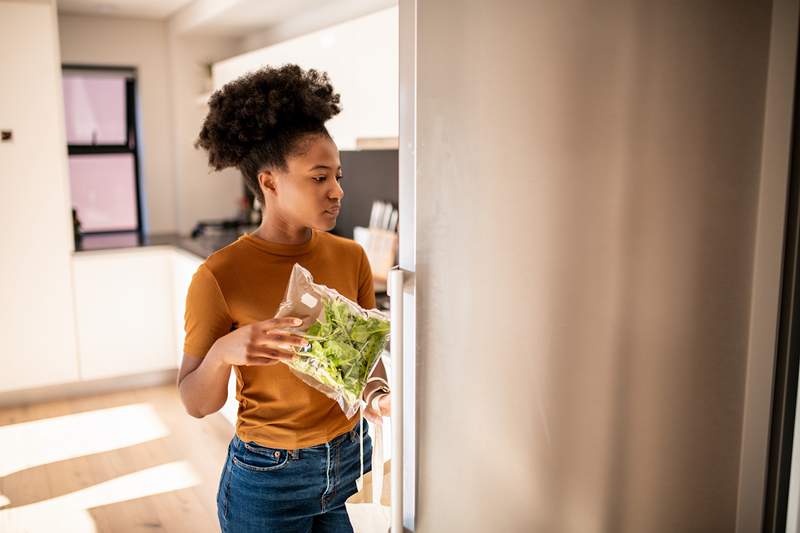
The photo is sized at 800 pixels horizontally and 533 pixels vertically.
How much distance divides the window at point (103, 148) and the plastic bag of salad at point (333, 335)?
13.3 feet

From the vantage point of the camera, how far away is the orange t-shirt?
1192 mm

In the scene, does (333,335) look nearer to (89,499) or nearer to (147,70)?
(89,499)

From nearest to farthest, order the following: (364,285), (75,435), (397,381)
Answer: (397,381) < (364,285) < (75,435)

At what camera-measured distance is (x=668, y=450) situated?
102 centimetres

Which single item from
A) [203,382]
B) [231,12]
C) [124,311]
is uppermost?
[231,12]

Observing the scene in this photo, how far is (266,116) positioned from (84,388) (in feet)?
11.2

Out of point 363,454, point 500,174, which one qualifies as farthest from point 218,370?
point 500,174

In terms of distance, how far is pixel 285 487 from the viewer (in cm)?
123

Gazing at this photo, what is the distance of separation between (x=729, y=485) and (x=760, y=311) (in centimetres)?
28

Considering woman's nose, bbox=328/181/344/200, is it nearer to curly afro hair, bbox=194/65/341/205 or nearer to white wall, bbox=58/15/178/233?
curly afro hair, bbox=194/65/341/205

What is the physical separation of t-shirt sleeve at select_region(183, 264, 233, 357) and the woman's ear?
203mm

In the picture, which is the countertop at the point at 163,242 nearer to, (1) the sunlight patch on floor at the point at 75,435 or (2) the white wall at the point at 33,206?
(2) the white wall at the point at 33,206

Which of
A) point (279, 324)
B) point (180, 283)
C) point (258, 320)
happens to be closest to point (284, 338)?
point (279, 324)

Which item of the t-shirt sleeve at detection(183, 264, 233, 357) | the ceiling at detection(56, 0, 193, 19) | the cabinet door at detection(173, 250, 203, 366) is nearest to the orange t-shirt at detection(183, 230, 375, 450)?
the t-shirt sleeve at detection(183, 264, 233, 357)
